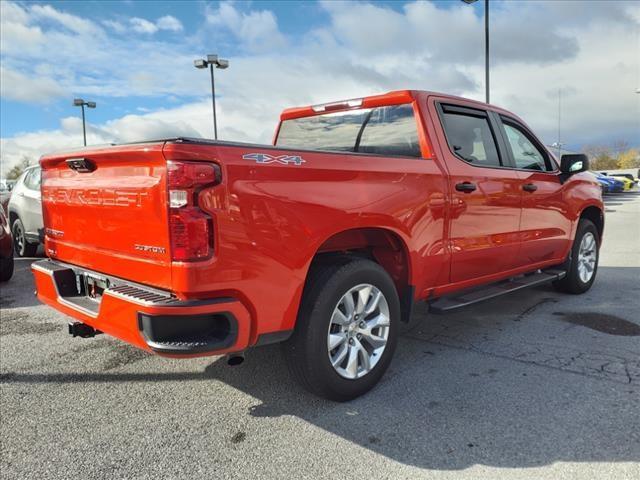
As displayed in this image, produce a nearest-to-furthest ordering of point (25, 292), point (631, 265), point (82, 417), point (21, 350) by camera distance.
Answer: point (82, 417) → point (21, 350) → point (25, 292) → point (631, 265)

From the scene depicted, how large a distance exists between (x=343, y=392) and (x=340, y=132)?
2217mm

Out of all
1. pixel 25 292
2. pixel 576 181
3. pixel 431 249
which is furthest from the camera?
pixel 25 292

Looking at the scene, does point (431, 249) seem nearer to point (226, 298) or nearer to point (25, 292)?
point (226, 298)

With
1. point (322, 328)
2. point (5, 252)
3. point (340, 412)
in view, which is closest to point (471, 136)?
point (322, 328)

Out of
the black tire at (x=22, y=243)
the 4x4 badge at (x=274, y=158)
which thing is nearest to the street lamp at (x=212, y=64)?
the black tire at (x=22, y=243)

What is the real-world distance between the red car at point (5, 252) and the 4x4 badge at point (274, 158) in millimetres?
5624

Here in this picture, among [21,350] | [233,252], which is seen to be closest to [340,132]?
[233,252]

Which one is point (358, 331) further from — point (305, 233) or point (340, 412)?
point (305, 233)

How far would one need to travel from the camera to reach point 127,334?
266cm

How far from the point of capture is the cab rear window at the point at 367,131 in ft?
12.7

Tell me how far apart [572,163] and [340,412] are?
373 cm

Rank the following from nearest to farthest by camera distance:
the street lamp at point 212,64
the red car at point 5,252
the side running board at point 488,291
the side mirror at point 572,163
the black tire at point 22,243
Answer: the side running board at point 488,291, the side mirror at point 572,163, the red car at point 5,252, the black tire at point 22,243, the street lamp at point 212,64

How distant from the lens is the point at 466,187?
387cm

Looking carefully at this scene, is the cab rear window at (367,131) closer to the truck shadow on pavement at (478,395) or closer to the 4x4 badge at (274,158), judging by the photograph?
the 4x4 badge at (274,158)
